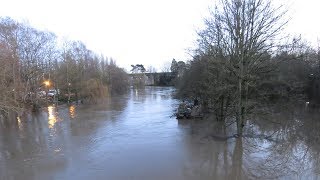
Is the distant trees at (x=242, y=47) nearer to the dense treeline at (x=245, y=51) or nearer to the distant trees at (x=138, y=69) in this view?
the dense treeline at (x=245, y=51)

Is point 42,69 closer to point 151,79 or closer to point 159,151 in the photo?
point 159,151

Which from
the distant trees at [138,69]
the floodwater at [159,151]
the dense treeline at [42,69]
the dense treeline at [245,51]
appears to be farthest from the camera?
the distant trees at [138,69]

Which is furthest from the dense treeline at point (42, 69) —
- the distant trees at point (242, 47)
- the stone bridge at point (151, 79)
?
the stone bridge at point (151, 79)

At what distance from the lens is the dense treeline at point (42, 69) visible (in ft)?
94.6

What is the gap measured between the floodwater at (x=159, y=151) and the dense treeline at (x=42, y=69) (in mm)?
3808

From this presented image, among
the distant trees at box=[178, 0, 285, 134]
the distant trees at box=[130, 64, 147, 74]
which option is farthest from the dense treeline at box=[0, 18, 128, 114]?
the distant trees at box=[130, 64, 147, 74]

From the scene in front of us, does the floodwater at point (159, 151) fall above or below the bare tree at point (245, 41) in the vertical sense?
below

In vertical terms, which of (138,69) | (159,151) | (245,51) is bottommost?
(159,151)

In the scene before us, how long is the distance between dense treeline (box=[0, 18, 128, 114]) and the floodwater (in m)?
3.81

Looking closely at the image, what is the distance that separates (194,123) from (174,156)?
9267 millimetres

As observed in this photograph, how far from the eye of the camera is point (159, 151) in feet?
54.6

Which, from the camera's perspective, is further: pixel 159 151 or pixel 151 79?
pixel 151 79

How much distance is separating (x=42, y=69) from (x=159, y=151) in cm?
2957

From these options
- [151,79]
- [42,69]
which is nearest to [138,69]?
[151,79]
